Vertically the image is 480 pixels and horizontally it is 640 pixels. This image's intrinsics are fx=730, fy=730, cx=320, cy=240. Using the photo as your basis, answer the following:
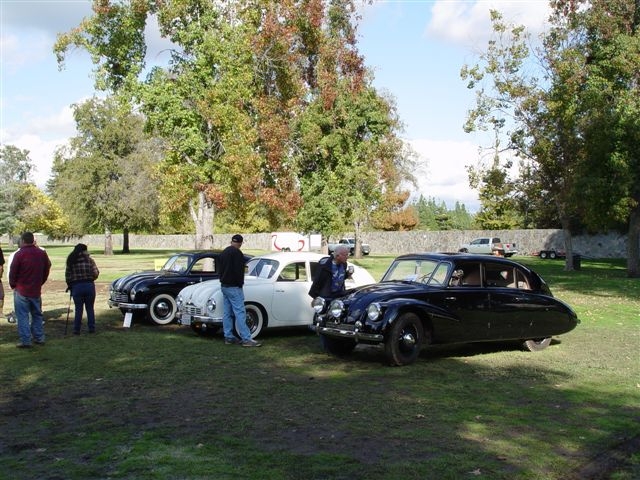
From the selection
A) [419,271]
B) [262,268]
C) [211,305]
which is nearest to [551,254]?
[262,268]

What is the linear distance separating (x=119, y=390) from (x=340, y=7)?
2514 centimetres

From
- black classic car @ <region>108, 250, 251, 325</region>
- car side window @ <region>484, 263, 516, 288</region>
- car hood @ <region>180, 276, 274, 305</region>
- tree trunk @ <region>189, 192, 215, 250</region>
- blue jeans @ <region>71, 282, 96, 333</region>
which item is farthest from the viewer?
tree trunk @ <region>189, 192, 215, 250</region>

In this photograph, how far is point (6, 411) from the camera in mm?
7781

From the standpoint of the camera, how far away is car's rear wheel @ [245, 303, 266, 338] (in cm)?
1338

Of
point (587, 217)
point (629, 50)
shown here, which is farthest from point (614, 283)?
point (629, 50)

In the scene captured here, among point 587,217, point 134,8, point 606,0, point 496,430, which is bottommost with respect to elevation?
point 496,430

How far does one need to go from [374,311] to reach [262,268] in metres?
4.22

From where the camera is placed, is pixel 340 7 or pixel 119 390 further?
pixel 340 7

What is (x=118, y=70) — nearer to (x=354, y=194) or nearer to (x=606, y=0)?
(x=354, y=194)

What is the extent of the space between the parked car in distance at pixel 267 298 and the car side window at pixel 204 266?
216cm

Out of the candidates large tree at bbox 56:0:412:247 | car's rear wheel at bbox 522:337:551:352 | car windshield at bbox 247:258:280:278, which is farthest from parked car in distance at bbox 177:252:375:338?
large tree at bbox 56:0:412:247

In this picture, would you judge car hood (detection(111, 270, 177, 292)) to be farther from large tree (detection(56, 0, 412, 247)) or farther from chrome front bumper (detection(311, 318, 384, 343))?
large tree (detection(56, 0, 412, 247))

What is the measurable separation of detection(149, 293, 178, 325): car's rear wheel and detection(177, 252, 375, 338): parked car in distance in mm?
1790

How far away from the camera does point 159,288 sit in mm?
15719
